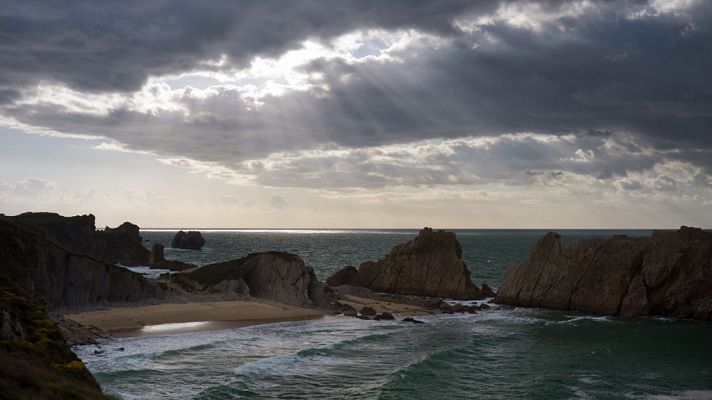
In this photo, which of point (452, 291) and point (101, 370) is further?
point (452, 291)

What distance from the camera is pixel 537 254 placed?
67500mm

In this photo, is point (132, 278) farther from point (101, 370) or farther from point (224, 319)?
point (101, 370)

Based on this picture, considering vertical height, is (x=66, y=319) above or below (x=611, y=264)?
below

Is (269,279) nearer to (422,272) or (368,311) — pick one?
(368,311)

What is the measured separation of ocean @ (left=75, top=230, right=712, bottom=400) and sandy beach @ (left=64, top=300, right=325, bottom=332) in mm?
3678

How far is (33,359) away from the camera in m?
20.7

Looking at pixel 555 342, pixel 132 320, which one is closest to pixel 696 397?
pixel 555 342

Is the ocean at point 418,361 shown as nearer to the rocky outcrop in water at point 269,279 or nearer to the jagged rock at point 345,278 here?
the rocky outcrop in water at point 269,279

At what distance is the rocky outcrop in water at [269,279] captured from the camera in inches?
2699

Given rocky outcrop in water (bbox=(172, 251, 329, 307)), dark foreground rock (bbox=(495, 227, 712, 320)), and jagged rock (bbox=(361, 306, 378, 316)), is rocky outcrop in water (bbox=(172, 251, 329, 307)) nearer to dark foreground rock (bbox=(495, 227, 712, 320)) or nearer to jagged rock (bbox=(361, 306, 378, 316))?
jagged rock (bbox=(361, 306, 378, 316))

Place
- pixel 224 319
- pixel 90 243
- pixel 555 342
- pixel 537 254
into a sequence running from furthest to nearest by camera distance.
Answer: pixel 90 243 < pixel 537 254 < pixel 224 319 < pixel 555 342

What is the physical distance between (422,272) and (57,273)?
1728 inches

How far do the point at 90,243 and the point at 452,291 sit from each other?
71.1 meters

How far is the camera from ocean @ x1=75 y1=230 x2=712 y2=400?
31641mm
